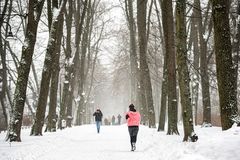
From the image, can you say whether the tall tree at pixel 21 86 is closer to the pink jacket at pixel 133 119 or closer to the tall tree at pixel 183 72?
the pink jacket at pixel 133 119

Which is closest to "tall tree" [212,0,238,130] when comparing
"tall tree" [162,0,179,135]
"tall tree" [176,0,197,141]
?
"tall tree" [176,0,197,141]

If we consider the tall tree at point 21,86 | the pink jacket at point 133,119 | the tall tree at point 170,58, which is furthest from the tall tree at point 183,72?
the tall tree at point 21,86

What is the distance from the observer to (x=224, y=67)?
1053 cm

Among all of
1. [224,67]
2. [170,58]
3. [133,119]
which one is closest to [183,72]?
[224,67]

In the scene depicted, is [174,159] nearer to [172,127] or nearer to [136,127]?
[136,127]

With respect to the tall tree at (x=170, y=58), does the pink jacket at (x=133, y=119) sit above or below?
below

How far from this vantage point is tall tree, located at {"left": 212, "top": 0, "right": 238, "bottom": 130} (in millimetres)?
10453

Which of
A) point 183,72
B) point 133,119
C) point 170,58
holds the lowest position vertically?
point 133,119

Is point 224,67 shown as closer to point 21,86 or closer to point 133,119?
point 133,119

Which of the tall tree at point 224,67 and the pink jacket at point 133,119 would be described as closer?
the tall tree at point 224,67

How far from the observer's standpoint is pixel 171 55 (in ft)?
59.9

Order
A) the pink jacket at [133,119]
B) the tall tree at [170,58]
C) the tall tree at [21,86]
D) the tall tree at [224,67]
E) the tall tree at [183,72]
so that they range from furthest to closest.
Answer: the tall tree at [170,58]
the pink jacket at [133,119]
the tall tree at [21,86]
the tall tree at [183,72]
the tall tree at [224,67]

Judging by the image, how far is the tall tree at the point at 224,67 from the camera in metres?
10.5

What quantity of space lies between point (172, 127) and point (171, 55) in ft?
10.9
